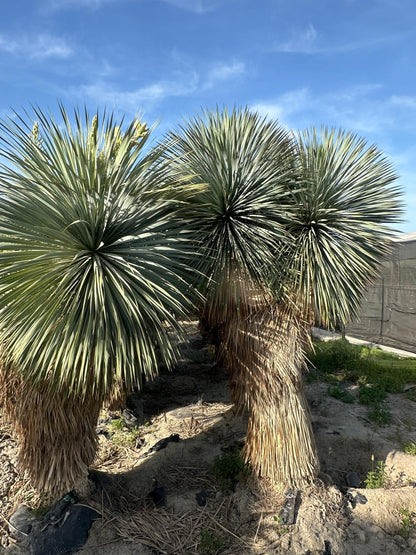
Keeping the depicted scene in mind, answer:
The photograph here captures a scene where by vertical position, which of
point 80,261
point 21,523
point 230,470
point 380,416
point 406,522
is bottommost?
point 21,523

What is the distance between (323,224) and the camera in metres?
4.71

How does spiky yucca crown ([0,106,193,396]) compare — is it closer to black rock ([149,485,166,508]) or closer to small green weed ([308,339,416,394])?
black rock ([149,485,166,508])

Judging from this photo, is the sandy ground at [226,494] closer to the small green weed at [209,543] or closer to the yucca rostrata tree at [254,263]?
the small green weed at [209,543]

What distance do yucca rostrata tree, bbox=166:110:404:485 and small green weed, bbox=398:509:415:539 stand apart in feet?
3.16

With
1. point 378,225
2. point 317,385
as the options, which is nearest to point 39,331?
point 378,225

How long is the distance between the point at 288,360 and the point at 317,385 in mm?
3800

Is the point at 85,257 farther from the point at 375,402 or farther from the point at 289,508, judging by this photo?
the point at 375,402

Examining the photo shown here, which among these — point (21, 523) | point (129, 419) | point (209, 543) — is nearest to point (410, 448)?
point (209, 543)

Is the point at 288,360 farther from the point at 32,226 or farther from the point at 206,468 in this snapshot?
the point at 32,226

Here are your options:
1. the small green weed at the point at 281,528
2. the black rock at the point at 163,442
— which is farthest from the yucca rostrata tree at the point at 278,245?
the black rock at the point at 163,442

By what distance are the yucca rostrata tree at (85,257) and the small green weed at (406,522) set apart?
2.93m

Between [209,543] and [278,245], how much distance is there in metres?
2.93

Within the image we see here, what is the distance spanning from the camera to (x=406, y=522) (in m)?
4.43

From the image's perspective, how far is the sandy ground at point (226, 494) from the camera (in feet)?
13.9
